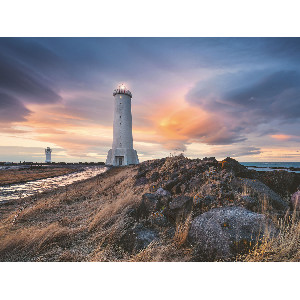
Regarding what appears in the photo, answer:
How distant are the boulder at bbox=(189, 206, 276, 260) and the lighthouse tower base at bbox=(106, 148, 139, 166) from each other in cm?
2828

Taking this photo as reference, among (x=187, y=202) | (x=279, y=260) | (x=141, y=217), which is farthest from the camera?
(x=141, y=217)

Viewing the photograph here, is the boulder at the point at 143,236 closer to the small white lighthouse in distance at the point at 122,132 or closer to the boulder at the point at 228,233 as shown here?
the boulder at the point at 228,233

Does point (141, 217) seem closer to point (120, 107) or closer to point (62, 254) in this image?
point (62, 254)

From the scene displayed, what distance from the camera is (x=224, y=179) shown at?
5488 millimetres

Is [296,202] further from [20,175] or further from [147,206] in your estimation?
[20,175]

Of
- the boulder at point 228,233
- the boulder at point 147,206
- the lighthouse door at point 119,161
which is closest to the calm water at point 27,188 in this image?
the boulder at point 147,206

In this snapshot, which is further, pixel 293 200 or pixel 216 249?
pixel 293 200

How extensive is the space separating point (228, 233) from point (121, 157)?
30.0 m

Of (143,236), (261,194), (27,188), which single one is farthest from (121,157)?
(143,236)

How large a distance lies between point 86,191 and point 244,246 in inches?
384

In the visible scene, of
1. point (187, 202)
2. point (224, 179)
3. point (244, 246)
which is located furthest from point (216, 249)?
point (224, 179)

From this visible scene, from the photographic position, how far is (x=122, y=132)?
3131cm

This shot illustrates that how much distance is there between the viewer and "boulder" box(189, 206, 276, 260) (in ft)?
9.78

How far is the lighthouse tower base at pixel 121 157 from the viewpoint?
102 ft
